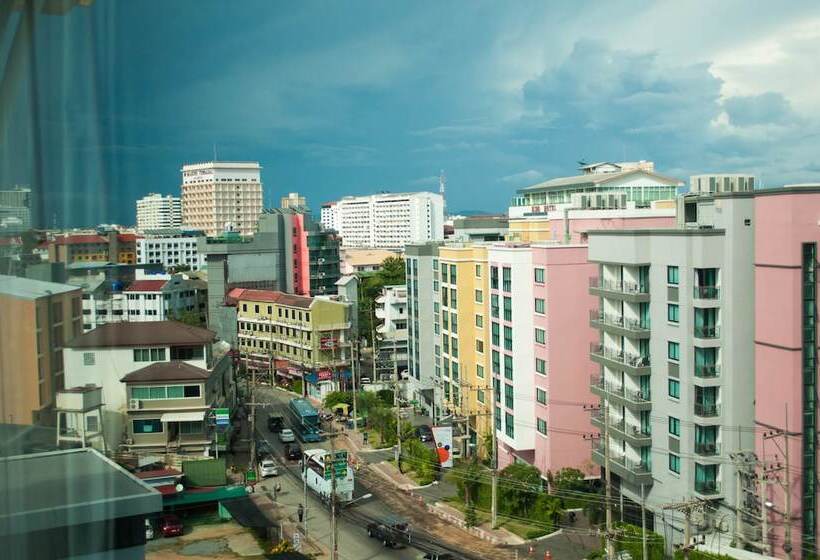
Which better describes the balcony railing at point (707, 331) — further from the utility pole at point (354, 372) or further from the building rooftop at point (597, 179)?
the building rooftop at point (597, 179)

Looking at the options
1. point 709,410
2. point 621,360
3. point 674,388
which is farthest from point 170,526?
point 709,410

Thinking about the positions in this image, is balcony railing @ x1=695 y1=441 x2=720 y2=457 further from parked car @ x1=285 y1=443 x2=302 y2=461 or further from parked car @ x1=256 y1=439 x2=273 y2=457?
parked car @ x1=256 y1=439 x2=273 y2=457

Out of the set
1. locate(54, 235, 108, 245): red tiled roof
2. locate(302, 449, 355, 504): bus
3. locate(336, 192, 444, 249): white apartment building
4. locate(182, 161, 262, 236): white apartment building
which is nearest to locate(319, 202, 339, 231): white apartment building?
locate(336, 192, 444, 249): white apartment building

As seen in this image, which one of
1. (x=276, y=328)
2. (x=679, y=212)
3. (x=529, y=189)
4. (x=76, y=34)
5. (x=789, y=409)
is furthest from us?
(x=529, y=189)

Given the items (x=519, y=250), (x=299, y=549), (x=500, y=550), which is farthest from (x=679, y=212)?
(x=299, y=549)

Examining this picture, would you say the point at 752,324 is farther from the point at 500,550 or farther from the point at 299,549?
the point at 299,549

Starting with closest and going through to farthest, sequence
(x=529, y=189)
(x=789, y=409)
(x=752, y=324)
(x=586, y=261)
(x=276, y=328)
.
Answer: (x=789, y=409)
(x=752, y=324)
(x=586, y=261)
(x=276, y=328)
(x=529, y=189)

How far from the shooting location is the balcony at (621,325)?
4273mm

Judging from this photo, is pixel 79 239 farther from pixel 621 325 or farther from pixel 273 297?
pixel 273 297

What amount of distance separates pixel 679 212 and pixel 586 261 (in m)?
0.88

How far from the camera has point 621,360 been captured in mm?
4418

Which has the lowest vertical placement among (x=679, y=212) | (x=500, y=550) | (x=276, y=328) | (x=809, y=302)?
(x=500, y=550)

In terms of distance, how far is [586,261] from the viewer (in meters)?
5.23

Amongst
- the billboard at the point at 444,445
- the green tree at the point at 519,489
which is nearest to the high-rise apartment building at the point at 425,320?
the billboard at the point at 444,445
